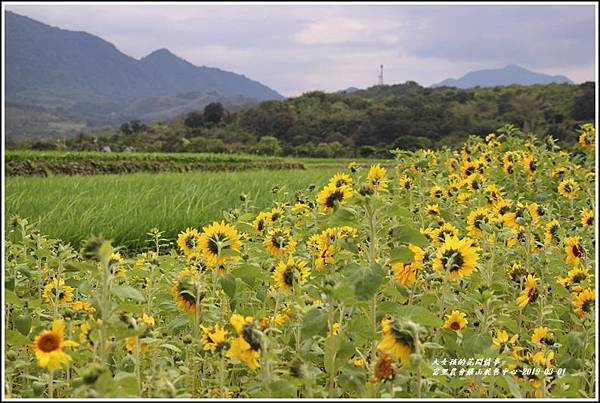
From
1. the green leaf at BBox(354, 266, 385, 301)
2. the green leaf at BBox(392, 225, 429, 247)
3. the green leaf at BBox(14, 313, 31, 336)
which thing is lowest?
the green leaf at BBox(14, 313, 31, 336)

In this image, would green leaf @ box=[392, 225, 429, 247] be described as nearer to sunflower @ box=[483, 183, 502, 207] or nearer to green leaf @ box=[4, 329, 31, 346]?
green leaf @ box=[4, 329, 31, 346]

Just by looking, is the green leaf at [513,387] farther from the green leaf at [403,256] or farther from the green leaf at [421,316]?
the green leaf at [403,256]

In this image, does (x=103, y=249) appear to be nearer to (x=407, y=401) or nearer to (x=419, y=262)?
(x=407, y=401)

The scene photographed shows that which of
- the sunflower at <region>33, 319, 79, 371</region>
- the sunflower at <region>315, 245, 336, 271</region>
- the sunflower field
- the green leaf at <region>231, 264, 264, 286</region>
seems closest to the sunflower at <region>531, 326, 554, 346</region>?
the sunflower field

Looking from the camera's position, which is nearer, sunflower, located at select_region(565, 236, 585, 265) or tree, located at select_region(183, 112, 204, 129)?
sunflower, located at select_region(565, 236, 585, 265)

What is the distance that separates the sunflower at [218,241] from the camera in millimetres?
1989

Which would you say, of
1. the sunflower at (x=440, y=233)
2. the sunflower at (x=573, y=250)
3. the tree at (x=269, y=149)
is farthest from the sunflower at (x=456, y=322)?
the tree at (x=269, y=149)

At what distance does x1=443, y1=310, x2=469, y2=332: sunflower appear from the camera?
6.66 ft

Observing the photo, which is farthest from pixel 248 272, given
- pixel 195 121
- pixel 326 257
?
pixel 195 121

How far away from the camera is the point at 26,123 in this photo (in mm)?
107188

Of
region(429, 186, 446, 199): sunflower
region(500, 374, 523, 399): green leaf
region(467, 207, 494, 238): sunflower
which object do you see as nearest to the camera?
region(500, 374, 523, 399): green leaf

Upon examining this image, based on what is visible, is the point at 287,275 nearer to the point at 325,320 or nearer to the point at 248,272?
the point at 248,272

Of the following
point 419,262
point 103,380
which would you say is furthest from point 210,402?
point 419,262

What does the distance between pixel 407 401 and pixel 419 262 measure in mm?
813
